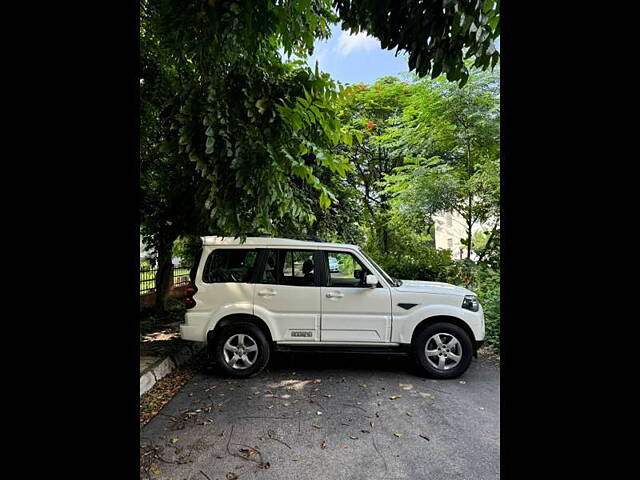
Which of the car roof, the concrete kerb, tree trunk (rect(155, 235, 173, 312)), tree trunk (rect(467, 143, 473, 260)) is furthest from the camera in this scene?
tree trunk (rect(155, 235, 173, 312))

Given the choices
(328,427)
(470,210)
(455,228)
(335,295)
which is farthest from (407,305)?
(455,228)

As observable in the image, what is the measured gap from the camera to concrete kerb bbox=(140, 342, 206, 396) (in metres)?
4.49

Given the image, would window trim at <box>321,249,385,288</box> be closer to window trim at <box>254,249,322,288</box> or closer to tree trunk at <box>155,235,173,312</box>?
window trim at <box>254,249,322,288</box>

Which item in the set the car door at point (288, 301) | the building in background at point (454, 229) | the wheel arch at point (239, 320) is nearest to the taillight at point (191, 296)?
the wheel arch at point (239, 320)

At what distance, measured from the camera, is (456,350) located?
4.78 meters

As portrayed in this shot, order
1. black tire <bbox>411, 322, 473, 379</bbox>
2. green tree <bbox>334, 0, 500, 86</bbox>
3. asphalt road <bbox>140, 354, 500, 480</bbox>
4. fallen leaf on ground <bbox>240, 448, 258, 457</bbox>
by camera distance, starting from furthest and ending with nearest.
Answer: black tire <bbox>411, 322, 473, 379</bbox>
fallen leaf on ground <bbox>240, 448, 258, 457</bbox>
asphalt road <bbox>140, 354, 500, 480</bbox>
green tree <bbox>334, 0, 500, 86</bbox>

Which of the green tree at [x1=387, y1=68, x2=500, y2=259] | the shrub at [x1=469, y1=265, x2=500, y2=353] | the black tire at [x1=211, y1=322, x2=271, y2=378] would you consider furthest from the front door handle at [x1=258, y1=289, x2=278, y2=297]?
the green tree at [x1=387, y1=68, x2=500, y2=259]

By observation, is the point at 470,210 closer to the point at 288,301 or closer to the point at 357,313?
the point at 357,313

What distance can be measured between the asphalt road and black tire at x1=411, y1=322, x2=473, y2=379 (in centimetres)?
11

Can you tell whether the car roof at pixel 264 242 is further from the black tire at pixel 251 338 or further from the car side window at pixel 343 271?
the black tire at pixel 251 338
